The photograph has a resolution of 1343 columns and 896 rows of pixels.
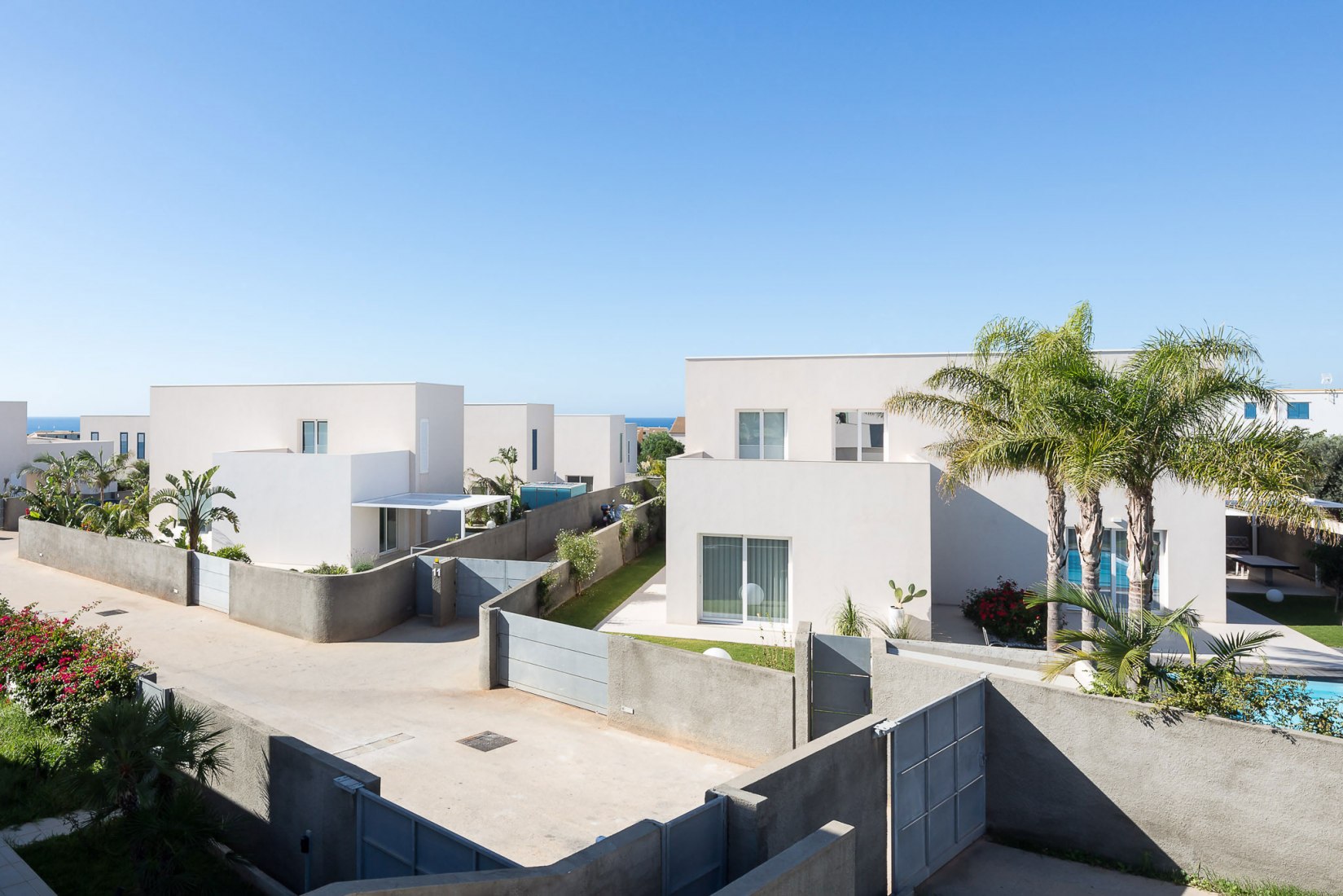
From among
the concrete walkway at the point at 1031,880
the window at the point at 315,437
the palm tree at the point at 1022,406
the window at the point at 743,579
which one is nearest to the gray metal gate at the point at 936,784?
the concrete walkway at the point at 1031,880

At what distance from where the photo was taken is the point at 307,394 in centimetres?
2970

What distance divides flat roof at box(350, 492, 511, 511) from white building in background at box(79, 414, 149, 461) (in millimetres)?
37692

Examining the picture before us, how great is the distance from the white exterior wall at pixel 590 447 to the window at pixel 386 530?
17.3 meters

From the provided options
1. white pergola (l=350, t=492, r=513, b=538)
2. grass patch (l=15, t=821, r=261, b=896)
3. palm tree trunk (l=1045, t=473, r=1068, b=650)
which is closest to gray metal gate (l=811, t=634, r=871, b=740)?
palm tree trunk (l=1045, t=473, r=1068, b=650)

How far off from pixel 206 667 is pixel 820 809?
48.2 ft

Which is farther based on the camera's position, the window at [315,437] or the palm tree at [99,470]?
the palm tree at [99,470]

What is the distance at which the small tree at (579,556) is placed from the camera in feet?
72.6

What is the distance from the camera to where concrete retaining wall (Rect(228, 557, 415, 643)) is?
18609 mm

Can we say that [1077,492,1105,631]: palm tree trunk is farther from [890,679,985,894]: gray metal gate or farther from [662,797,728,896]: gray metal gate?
[662,797,728,896]: gray metal gate

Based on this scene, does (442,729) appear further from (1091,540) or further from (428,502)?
(428,502)

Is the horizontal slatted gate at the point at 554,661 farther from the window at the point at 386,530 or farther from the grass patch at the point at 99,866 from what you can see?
the window at the point at 386,530

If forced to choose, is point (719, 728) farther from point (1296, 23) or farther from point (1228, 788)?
point (1296, 23)

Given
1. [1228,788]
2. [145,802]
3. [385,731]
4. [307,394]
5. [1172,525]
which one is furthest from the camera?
[307,394]

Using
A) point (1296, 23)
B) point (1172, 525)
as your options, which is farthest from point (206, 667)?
point (1296, 23)
